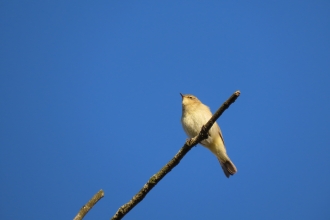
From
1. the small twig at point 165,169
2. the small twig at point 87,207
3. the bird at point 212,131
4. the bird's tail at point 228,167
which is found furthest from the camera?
the bird's tail at point 228,167

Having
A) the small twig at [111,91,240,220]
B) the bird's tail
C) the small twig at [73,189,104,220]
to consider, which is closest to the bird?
the bird's tail

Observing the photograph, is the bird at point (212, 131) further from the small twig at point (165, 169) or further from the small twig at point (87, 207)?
the small twig at point (87, 207)

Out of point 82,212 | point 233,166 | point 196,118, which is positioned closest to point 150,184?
point 82,212

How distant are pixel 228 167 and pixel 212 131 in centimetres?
129

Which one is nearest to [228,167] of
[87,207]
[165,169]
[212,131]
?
[212,131]

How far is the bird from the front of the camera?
29.9 feet

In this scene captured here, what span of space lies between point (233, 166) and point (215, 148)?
2.42ft

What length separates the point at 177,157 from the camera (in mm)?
4785

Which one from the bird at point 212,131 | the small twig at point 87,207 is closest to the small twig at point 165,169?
the small twig at point 87,207

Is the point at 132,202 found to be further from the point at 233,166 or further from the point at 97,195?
the point at 233,166

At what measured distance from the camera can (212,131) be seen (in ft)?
29.7

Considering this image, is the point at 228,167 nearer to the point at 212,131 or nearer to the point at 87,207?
the point at 212,131

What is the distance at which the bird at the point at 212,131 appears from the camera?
9117 mm

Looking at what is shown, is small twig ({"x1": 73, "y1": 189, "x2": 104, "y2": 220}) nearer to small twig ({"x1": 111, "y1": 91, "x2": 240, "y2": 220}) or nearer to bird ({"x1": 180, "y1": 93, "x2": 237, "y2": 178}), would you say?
small twig ({"x1": 111, "y1": 91, "x2": 240, "y2": 220})
